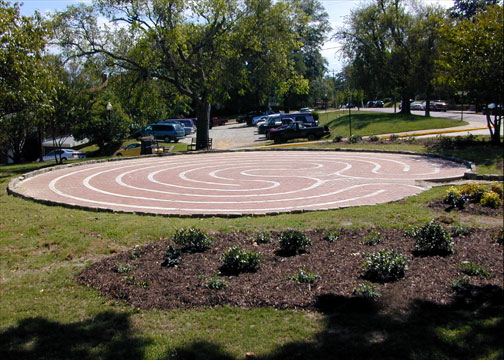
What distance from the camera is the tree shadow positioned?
464 cm

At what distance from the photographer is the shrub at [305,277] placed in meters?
6.29

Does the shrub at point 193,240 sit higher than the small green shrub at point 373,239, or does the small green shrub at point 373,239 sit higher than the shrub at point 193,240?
the shrub at point 193,240

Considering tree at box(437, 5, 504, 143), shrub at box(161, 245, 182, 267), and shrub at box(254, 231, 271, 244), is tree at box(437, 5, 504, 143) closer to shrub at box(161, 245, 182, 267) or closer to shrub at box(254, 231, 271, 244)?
shrub at box(254, 231, 271, 244)

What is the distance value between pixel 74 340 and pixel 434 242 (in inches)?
207

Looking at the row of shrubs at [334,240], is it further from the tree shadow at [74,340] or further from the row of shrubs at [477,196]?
the row of shrubs at [477,196]

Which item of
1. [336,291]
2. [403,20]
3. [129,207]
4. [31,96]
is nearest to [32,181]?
[31,96]

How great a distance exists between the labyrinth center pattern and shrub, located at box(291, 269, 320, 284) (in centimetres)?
473

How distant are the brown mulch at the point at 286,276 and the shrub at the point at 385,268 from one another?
0.13m

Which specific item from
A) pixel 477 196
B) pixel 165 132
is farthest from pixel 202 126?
pixel 477 196

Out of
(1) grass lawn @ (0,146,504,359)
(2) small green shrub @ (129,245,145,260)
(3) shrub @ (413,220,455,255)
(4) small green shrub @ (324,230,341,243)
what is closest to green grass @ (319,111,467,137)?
(4) small green shrub @ (324,230,341,243)

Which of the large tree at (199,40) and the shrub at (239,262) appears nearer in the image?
the shrub at (239,262)

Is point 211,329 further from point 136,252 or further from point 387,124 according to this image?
point 387,124

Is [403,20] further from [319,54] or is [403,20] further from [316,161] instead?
[319,54]

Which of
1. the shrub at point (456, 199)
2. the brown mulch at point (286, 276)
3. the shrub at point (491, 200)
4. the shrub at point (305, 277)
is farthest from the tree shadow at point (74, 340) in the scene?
the shrub at point (491, 200)
